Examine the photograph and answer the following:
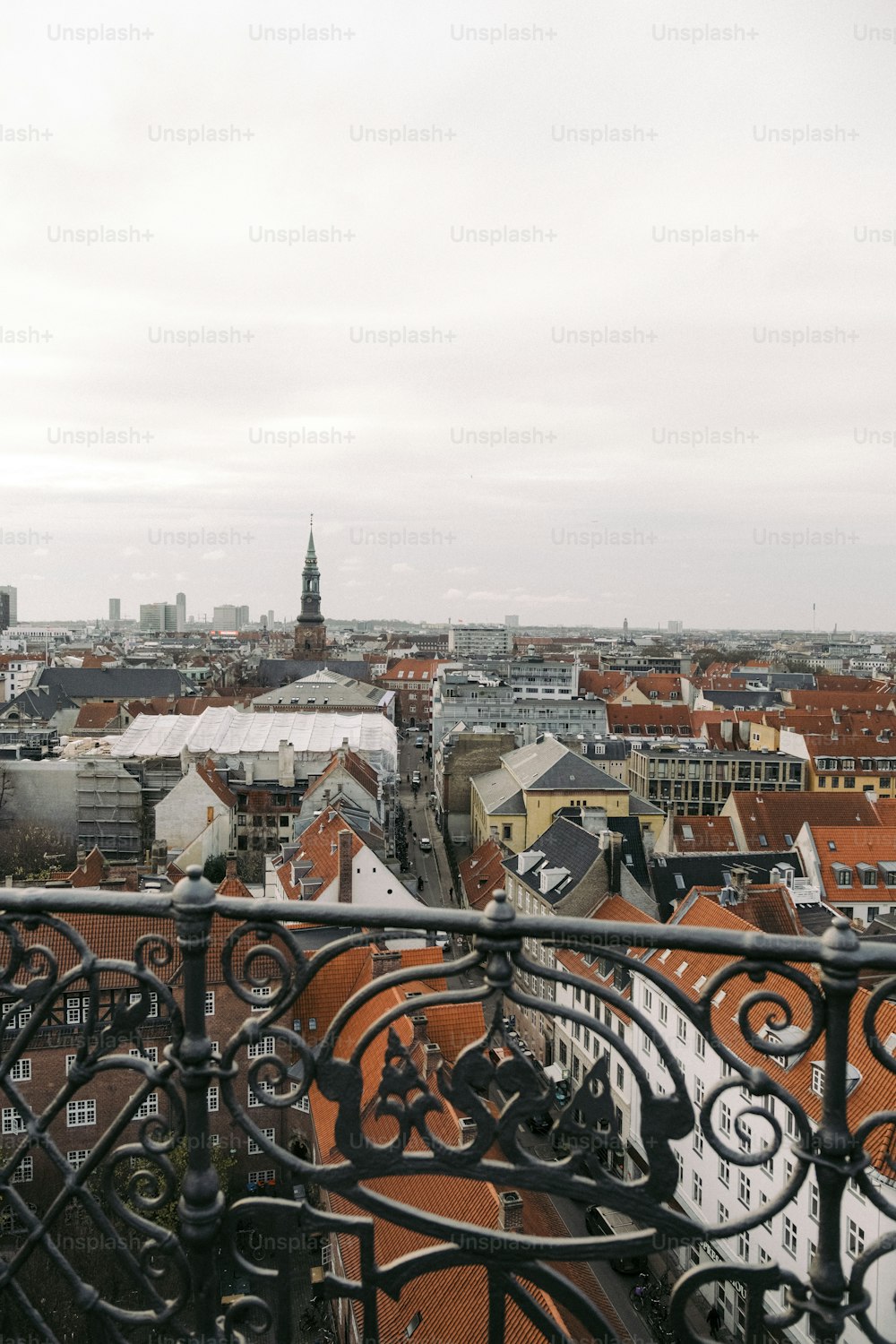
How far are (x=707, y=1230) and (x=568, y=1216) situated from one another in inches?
612

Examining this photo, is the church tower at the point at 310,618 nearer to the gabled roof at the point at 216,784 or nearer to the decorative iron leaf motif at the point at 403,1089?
the gabled roof at the point at 216,784

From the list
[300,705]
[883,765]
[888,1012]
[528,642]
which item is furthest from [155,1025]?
[528,642]

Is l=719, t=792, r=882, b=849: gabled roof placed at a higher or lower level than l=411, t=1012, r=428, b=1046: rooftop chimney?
lower

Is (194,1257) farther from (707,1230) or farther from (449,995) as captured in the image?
(707,1230)

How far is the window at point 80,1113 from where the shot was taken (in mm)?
13570

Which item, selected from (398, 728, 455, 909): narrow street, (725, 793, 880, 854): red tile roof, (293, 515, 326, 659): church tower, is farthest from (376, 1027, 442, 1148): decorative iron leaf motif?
(293, 515, 326, 659): church tower

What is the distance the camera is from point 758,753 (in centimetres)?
4812

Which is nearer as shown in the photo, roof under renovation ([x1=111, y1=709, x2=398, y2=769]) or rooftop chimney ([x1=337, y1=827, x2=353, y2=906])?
rooftop chimney ([x1=337, y1=827, x2=353, y2=906])

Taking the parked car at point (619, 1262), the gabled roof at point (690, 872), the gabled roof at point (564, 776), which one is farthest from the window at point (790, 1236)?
the gabled roof at point (564, 776)

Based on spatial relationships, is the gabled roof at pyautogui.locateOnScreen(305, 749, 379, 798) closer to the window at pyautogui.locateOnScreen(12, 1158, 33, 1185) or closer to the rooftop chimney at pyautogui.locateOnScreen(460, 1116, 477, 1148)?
the window at pyautogui.locateOnScreen(12, 1158, 33, 1185)

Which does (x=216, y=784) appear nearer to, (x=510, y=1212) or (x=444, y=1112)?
(x=510, y=1212)

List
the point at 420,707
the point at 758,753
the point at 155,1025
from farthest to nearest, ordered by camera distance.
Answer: the point at 420,707 → the point at 758,753 → the point at 155,1025

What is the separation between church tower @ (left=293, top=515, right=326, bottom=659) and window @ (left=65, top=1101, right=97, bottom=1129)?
82950mm

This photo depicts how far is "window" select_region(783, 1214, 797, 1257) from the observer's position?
41.9 ft
